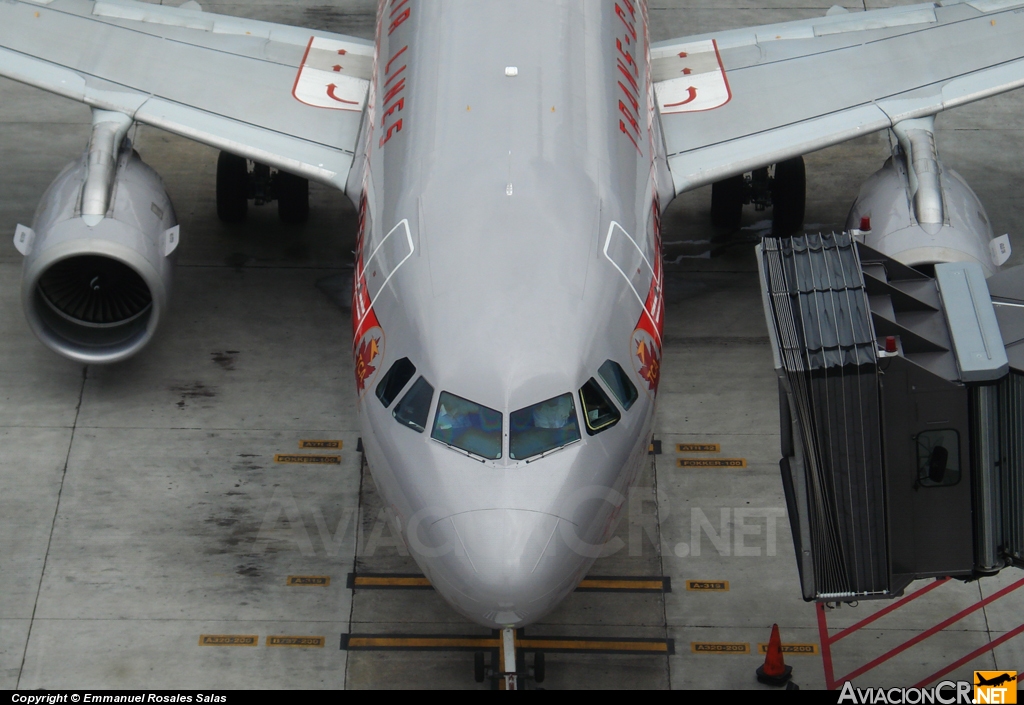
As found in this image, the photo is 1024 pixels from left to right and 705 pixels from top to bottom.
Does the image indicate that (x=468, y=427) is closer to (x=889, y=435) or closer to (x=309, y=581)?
(x=889, y=435)

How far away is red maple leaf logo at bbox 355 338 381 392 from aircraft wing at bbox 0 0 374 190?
3.96m

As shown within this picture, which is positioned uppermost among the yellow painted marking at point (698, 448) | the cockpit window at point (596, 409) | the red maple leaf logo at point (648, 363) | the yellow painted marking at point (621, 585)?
the yellow painted marking at point (698, 448)

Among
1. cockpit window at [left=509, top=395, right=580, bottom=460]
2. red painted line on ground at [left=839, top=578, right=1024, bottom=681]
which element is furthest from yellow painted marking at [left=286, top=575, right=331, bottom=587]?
red painted line on ground at [left=839, top=578, right=1024, bottom=681]

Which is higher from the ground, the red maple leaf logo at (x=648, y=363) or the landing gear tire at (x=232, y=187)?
the landing gear tire at (x=232, y=187)

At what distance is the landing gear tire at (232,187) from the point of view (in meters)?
20.8

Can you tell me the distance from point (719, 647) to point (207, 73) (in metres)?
10.2

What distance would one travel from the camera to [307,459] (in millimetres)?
18016

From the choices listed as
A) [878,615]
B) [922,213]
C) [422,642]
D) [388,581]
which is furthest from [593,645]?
[922,213]

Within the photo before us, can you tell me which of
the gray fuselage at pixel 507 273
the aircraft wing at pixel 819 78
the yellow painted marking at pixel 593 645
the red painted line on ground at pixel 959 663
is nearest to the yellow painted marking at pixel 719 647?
the yellow painted marking at pixel 593 645

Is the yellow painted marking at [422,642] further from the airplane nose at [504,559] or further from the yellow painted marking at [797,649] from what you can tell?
the yellow painted marking at [797,649]

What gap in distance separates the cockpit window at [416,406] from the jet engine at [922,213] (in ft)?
20.8

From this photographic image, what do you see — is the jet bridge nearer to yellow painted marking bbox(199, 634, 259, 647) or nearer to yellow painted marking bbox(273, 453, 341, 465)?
yellow painted marking bbox(199, 634, 259, 647)

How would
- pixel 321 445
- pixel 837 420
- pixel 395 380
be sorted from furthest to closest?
1. pixel 321 445
2. pixel 395 380
3. pixel 837 420

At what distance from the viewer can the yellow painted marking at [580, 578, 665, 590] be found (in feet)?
54.3
